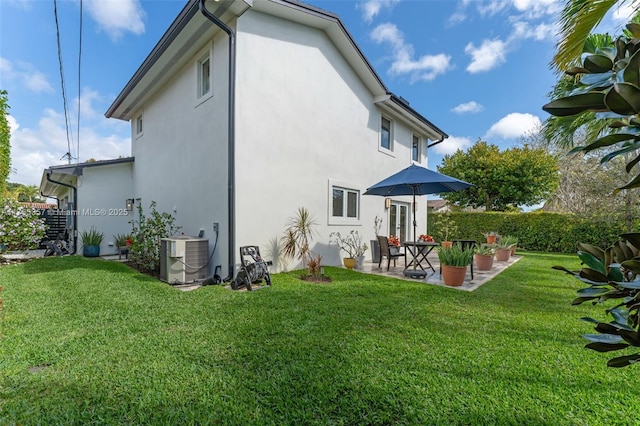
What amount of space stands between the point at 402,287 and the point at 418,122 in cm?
915

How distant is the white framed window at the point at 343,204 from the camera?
9.35m

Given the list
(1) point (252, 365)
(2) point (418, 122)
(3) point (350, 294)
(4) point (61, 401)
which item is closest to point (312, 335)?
(1) point (252, 365)

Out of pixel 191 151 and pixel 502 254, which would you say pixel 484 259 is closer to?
pixel 502 254

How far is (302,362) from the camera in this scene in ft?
9.96

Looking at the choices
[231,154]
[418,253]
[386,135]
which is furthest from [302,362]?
[386,135]

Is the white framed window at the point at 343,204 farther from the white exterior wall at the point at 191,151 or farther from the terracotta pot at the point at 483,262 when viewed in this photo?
the terracotta pot at the point at 483,262

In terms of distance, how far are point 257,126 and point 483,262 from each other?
7323 millimetres

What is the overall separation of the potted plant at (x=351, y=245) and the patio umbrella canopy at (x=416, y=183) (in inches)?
68.0

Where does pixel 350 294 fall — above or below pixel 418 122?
below

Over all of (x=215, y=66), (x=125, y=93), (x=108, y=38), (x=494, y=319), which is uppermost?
(x=108, y=38)

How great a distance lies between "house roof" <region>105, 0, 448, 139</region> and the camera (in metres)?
6.75

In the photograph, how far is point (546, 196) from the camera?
67.1 ft

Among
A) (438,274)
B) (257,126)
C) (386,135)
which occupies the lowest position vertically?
(438,274)

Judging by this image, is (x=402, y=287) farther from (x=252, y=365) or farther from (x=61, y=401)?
(x=61, y=401)
